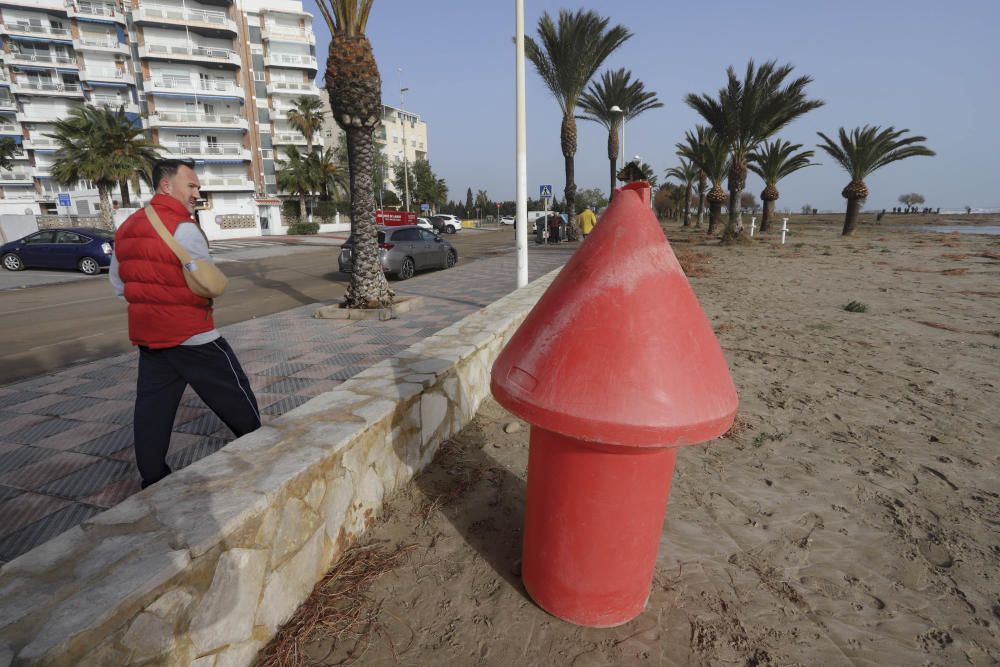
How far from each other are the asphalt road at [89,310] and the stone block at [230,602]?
17.0 ft

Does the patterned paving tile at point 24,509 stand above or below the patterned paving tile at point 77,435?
above

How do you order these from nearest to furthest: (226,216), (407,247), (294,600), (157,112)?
(294,600), (407,247), (226,216), (157,112)

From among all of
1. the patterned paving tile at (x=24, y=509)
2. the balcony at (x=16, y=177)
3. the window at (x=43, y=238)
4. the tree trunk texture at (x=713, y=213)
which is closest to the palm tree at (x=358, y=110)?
the patterned paving tile at (x=24, y=509)

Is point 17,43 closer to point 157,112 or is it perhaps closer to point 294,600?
point 157,112

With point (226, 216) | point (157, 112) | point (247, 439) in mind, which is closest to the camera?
point (247, 439)

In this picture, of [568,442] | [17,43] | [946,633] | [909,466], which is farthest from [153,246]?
[17,43]

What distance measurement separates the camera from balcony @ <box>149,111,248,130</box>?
134 ft

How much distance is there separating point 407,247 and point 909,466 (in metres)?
11.5

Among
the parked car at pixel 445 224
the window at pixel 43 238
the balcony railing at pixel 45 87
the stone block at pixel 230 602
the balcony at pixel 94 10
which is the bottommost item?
the stone block at pixel 230 602

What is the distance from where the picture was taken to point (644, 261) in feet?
6.35

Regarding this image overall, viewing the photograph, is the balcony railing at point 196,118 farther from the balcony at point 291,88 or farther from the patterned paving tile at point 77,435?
the patterned paving tile at point 77,435

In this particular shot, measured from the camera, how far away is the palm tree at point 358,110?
22.1 ft

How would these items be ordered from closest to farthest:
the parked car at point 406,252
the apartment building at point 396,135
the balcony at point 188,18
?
1. the parked car at point 406,252
2. the balcony at point 188,18
3. the apartment building at point 396,135

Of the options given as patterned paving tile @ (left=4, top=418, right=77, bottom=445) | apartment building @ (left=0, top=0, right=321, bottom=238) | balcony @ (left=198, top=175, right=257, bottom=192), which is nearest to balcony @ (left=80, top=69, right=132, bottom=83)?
apartment building @ (left=0, top=0, right=321, bottom=238)
